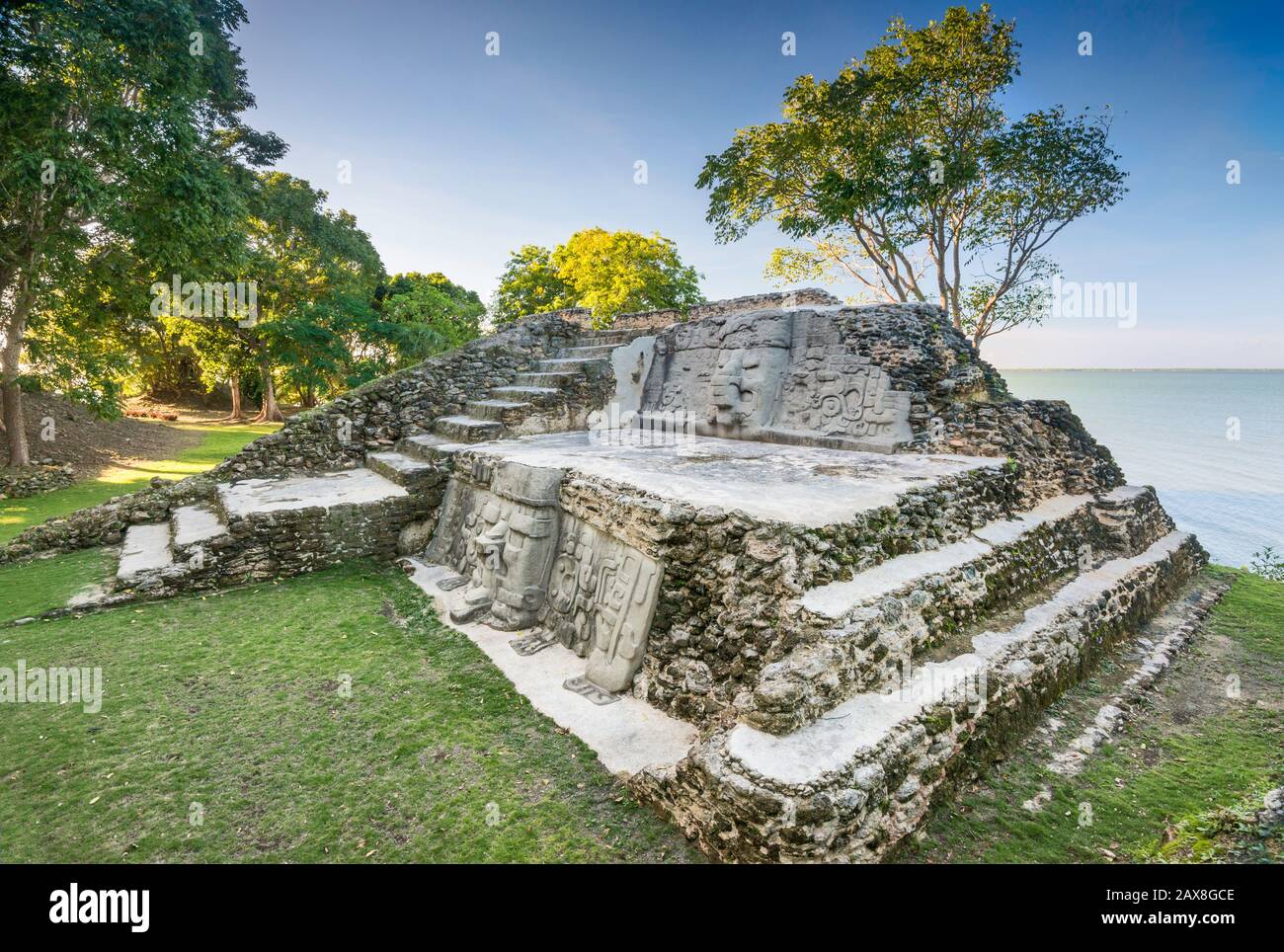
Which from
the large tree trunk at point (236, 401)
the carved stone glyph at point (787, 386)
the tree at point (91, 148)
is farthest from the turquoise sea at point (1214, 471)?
the large tree trunk at point (236, 401)

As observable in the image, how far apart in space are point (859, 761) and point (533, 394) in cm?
747

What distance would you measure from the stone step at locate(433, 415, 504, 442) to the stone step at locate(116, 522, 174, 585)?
355 cm

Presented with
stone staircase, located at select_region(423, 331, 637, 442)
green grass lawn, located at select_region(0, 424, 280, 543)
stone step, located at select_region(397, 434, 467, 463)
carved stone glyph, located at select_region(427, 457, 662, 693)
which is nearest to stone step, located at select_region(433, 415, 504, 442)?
stone staircase, located at select_region(423, 331, 637, 442)

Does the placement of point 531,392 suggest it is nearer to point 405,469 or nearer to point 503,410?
point 503,410

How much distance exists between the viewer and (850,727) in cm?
270

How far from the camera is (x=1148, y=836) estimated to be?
2762 mm

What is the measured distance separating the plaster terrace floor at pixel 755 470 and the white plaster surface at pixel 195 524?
9.84 feet

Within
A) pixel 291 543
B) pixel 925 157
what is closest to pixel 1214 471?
pixel 925 157

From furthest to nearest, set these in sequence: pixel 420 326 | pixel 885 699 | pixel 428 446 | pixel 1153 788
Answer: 1. pixel 420 326
2. pixel 428 446
3. pixel 1153 788
4. pixel 885 699

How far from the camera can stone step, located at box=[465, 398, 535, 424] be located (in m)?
8.33

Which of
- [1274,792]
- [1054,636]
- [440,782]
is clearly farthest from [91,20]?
[1274,792]

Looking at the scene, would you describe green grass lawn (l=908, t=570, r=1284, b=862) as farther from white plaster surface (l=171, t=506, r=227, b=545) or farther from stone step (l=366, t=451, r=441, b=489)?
white plaster surface (l=171, t=506, r=227, b=545)

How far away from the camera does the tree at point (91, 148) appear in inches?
327

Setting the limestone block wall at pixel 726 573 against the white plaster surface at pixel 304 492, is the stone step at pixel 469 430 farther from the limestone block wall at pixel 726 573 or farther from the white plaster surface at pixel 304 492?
the limestone block wall at pixel 726 573
